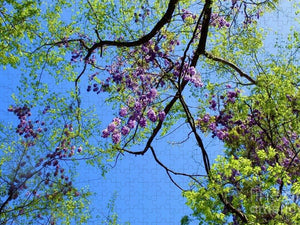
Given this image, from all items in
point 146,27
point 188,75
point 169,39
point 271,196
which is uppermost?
point 146,27

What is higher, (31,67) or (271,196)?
(31,67)

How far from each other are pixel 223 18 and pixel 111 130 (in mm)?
3283

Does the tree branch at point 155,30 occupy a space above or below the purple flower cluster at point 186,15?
below

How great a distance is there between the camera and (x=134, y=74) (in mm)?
7246

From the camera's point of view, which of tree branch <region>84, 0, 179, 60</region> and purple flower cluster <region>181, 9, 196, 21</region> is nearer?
tree branch <region>84, 0, 179, 60</region>

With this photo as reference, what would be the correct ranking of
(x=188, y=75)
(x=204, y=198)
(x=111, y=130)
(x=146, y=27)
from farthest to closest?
(x=146, y=27) → (x=188, y=75) → (x=111, y=130) → (x=204, y=198)

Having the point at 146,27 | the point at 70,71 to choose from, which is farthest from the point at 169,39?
the point at 70,71

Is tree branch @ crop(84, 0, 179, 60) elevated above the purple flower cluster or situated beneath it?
situated beneath

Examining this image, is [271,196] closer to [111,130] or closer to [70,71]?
[111,130]

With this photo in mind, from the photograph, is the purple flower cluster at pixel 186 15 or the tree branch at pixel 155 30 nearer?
the tree branch at pixel 155 30

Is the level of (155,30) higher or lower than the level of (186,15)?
lower

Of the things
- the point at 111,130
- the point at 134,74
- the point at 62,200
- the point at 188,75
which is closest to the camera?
the point at 111,130

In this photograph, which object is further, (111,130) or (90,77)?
(90,77)

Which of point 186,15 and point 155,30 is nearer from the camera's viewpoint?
point 155,30
